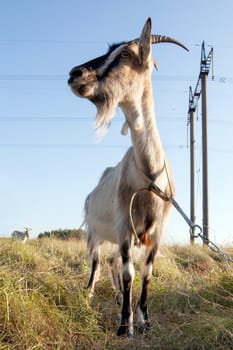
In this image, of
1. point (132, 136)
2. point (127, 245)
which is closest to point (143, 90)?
point (132, 136)

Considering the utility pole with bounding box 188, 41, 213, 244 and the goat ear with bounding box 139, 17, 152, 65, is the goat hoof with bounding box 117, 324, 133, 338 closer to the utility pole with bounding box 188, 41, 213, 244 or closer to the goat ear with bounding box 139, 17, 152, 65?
the goat ear with bounding box 139, 17, 152, 65

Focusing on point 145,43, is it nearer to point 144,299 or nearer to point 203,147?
point 144,299

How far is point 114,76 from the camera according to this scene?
15.1ft

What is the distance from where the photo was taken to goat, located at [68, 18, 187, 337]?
15.1 feet

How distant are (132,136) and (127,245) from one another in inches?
41.6

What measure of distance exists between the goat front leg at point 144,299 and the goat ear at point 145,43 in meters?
1.89

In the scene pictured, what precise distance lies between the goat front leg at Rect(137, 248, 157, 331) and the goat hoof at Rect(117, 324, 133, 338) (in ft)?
0.63

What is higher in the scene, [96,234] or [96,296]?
[96,234]

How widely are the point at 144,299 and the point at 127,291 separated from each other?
0.76 feet

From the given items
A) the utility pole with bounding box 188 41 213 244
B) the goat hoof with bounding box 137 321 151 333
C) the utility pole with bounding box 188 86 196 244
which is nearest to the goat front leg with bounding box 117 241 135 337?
the goat hoof with bounding box 137 321 151 333

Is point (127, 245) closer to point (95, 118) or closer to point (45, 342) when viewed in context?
point (95, 118)

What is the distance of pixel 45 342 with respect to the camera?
349cm

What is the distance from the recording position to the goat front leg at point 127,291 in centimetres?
469

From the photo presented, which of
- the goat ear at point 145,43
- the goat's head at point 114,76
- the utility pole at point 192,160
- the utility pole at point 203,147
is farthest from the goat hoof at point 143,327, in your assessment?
the utility pole at point 192,160
